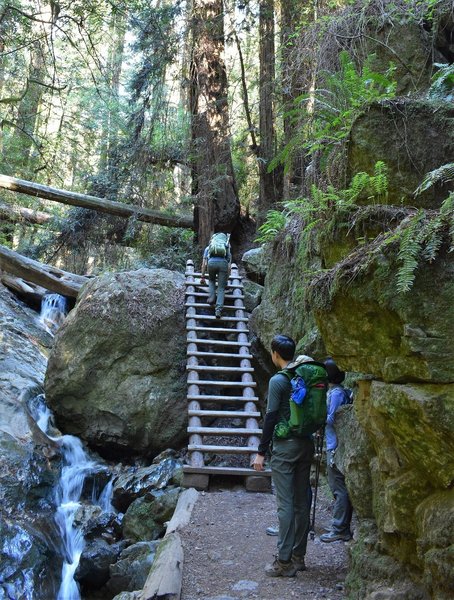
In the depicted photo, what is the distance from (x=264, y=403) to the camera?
352 inches

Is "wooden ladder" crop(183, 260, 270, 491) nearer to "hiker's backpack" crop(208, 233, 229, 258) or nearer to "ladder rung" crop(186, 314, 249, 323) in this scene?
"ladder rung" crop(186, 314, 249, 323)

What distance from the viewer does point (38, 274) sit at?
12758mm

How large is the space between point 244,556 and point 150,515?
84.7 inches

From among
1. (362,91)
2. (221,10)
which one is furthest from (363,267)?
(221,10)

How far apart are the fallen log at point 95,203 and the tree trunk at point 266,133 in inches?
76.5

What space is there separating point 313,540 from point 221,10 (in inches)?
447

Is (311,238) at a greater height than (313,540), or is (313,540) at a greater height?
(311,238)

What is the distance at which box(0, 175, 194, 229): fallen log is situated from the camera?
44.9 feet

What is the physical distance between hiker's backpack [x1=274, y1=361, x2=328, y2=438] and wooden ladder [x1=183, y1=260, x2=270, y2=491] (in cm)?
272

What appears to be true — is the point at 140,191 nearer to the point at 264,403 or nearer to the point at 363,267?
the point at 264,403

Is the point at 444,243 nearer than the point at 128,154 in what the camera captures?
Yes

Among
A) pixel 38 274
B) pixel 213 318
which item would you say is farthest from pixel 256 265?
pixel 38 274

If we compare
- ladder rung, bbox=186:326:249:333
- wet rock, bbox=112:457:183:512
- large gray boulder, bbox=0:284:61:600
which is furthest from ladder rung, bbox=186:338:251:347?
large gray boulder, bbox=0:284:61:600

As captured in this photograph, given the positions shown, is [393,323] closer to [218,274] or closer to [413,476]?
[413,476]
